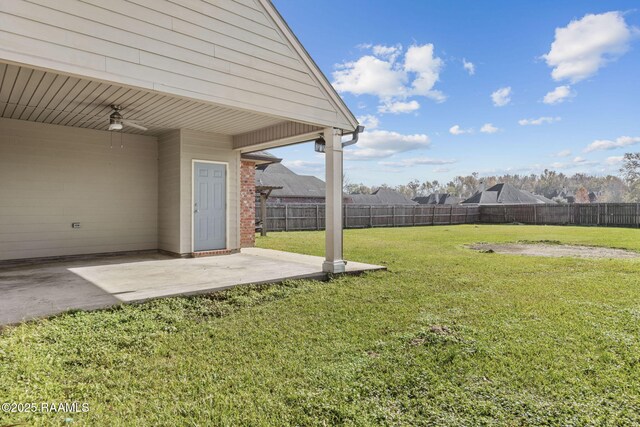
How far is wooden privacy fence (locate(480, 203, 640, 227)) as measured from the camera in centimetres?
1903

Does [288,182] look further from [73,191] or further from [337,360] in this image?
[337,360]

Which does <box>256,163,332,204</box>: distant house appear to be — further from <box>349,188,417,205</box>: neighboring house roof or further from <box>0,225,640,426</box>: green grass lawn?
<box>0,225,640,426</box>: green grass lawn

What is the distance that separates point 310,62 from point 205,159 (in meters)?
3.29

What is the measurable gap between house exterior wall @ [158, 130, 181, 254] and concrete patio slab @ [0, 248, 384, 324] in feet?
1.28

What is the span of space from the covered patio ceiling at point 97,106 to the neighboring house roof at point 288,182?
61.5 ft

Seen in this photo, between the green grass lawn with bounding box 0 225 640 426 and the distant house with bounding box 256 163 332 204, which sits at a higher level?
the distant house with bounding box 256 163 332 204

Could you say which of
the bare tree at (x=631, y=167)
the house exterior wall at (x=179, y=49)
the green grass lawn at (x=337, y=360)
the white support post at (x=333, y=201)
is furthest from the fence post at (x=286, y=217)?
the bare tree at (x=631, y=167)

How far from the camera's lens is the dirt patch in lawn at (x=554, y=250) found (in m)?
8.60

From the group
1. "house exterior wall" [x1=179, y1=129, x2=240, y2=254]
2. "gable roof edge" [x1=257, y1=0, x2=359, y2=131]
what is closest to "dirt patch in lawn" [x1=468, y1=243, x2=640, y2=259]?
"gable roof edge" [x1=257, y1=0, x2=359, y2=131]

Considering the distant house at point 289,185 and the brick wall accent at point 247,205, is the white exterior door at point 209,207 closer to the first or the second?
the brick wall accent at point 247,205

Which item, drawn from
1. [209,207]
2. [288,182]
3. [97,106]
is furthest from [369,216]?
[97,106]

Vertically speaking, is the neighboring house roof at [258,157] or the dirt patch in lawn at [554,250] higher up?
the neighboring house roof at [258,157]

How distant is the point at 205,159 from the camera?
25.1 feet

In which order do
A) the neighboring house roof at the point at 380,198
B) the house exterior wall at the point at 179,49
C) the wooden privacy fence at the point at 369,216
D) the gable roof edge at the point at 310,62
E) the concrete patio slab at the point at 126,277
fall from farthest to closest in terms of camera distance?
the neighboring house roof at the point at 380,198
the wooden privacy fence at the point at 369,216
the gable roof edge at the point at 310,62
the concrete patio slab at the point at 126,277
the house exterior wall at the point at 179,49
